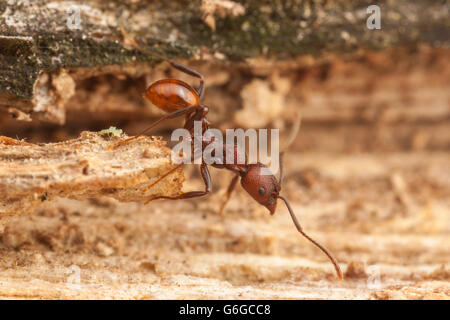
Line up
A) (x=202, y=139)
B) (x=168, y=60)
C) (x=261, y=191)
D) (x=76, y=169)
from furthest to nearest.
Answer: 1. (x=202, y=139)
2. (x=261, y=191)
3. (x=168, y=60)
4. (x=76, y=169)

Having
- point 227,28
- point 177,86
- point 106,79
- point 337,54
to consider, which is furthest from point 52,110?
point 337,54

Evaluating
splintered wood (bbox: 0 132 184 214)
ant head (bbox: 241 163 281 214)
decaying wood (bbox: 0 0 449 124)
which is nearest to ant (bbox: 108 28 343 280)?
ant head (bbox: 241 163 281 214)

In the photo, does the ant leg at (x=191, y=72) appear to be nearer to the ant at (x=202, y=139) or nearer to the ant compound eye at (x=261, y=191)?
the ant at (x=202, y=139)

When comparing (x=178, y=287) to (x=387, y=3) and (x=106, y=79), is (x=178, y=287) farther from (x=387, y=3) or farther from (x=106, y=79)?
(x=387, y=3)

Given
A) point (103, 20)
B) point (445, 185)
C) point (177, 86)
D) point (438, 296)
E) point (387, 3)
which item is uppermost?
point (387, 3)

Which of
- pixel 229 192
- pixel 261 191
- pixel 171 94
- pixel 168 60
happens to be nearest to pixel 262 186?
pixel 261 191

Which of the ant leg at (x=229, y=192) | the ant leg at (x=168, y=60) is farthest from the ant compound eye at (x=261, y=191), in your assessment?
the ant leg at (x=168, y=60)

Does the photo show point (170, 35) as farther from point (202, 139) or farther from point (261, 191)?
point (261, 191)
